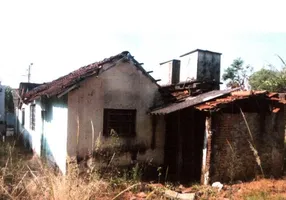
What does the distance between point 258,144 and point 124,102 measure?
5060mm

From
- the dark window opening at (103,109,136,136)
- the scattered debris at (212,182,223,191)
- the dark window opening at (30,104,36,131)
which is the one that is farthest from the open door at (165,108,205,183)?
the dark window opening at (30,104,36,131)

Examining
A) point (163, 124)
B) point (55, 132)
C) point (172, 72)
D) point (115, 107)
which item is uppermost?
point (172, 72)

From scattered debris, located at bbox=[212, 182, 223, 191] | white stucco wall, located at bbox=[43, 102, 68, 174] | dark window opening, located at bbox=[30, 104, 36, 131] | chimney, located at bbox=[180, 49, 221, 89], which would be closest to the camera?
scattered debris, located at bbox=[212, 182, 223, 191]

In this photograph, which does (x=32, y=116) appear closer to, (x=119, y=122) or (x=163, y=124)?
(x=119, y=122)

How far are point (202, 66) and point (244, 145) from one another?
424cm

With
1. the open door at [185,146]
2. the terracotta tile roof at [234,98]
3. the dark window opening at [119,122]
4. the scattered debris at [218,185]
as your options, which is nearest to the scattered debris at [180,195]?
the scattered debris at [218,185]

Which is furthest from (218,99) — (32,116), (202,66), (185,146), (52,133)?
(32,116)

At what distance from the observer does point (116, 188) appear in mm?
8898

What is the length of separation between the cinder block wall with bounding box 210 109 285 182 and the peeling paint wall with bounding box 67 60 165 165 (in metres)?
2.43

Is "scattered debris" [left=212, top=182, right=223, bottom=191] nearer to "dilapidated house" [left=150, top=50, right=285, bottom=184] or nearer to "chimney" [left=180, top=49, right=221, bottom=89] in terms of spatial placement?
"dilapidated house" [left=150, top=50, right=285, bottom=184]

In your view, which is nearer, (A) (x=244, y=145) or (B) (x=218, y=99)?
(B) (x=218, y=99)

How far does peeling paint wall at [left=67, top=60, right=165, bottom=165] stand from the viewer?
33.6 feet

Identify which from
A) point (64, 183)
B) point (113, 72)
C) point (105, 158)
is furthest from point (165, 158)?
point (64, 183)

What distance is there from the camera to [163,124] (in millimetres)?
11531
